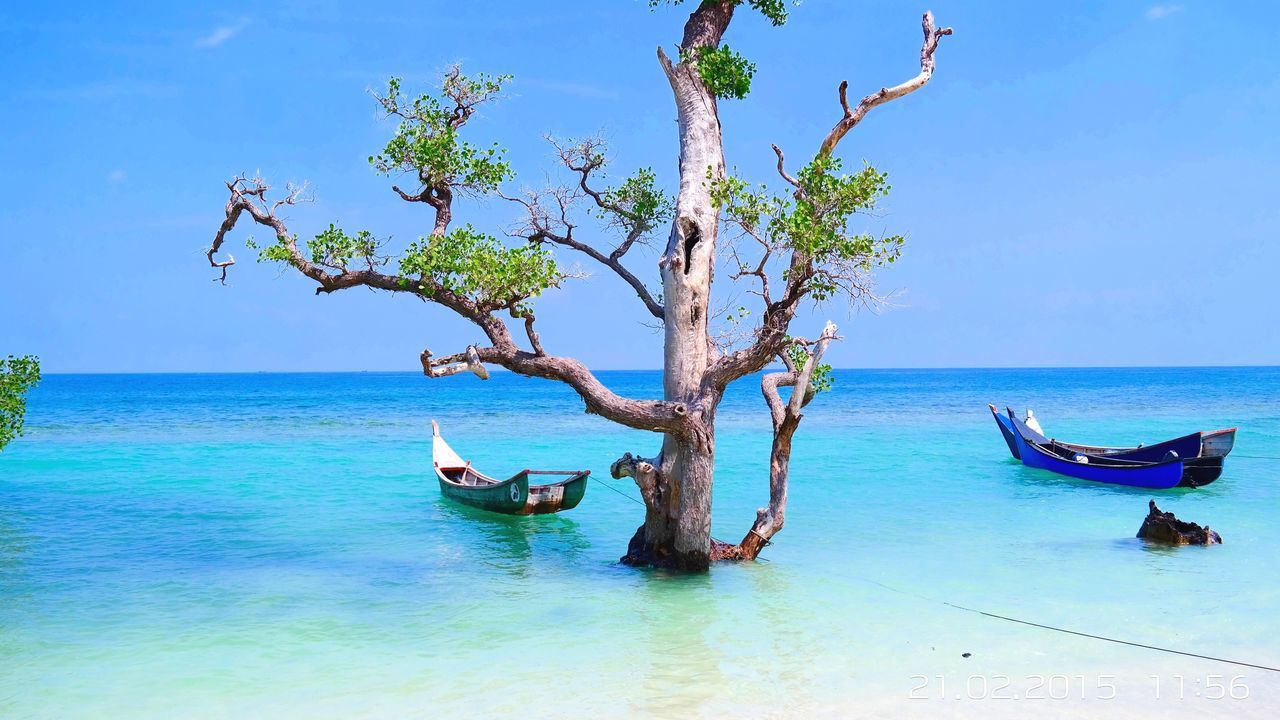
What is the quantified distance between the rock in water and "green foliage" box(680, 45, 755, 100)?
26.1 feet

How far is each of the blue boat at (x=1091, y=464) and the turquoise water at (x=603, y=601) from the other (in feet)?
1.24

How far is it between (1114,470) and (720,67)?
545 inches

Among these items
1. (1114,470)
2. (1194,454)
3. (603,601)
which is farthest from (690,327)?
(1194,454)

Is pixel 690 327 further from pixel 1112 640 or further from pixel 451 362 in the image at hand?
pixel 1112 640

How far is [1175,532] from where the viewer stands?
1273cm

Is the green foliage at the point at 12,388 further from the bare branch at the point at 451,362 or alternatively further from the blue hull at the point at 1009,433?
the blue hull at the point at 1009,433

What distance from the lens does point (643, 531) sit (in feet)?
38.2

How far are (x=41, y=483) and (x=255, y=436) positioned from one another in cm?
1377

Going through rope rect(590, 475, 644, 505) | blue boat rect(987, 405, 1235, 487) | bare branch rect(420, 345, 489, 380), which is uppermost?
bare branch rect(420, 345, 489, 380)

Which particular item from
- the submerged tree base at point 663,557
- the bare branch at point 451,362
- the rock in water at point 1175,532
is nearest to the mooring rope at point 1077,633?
the submerged tree base at point 663,557

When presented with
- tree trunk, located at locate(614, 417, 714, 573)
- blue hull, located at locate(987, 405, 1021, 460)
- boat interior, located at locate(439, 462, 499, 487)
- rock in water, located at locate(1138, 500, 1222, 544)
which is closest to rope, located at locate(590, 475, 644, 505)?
boat interior, located at locate(439, 462, 499, 487)

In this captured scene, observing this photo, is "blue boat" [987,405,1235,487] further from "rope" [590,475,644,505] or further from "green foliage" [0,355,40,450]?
"green foliage" [0,355,40,450]

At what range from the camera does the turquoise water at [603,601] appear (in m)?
7.35

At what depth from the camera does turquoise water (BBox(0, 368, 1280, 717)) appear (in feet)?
24.1
